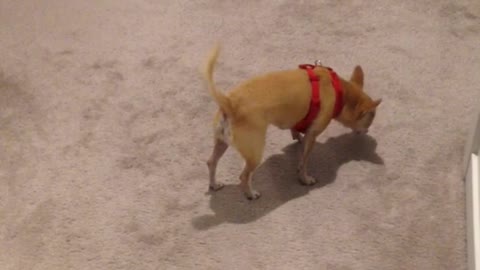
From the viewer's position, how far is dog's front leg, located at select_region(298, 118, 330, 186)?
55.0 inches

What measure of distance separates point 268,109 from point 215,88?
14 cm

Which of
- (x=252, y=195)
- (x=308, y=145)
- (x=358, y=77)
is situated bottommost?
(x=252, y=195)

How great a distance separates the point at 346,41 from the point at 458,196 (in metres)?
0.63

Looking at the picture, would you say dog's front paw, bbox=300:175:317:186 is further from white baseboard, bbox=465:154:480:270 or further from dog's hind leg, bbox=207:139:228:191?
white baseboard, bbox=465:154:480:270

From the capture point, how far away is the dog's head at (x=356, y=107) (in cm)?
144

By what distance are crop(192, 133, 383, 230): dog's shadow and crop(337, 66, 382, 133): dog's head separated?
9 cm

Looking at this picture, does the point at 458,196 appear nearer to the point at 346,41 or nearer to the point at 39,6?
the point at 346,41

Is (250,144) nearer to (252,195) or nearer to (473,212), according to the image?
(252,195)

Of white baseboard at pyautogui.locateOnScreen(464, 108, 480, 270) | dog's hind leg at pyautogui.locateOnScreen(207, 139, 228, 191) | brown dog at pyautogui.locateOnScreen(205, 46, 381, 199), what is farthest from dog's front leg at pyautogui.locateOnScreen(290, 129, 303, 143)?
white baseboard at pyautogui.locateOnScreen(464, 108, 480, 270)

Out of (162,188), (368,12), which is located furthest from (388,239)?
(368,12)

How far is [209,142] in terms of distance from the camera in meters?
1.59

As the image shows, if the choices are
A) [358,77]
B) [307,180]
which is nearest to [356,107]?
[358,77]

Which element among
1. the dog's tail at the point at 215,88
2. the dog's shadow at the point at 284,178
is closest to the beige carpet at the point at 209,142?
the dog's shadow at the point at 284,178

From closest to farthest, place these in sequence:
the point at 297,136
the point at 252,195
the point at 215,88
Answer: the point at 215,88
the point at 252,195
the point at 297,136
